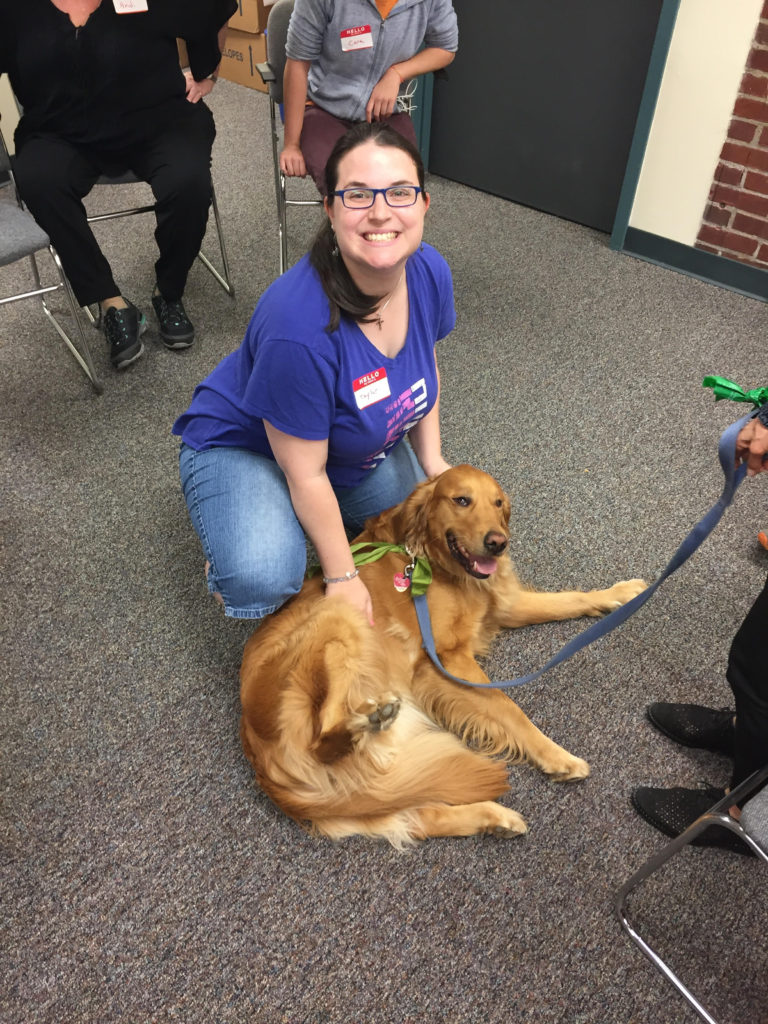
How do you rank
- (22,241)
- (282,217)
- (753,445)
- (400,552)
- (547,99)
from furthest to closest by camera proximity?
(547,99)
(282,217)
(22,241)
(400,552)
(753,445)

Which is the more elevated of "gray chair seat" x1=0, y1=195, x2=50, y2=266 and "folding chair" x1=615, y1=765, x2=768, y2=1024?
"gray chair seat" x1=0, y1=195, x2=50, y2=266

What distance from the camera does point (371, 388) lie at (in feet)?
5.22

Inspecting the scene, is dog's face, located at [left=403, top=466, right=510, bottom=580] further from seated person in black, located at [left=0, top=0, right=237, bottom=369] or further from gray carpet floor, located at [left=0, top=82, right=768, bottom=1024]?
seated person in black, located at [left=0, top=0, right=237, bottom=369]

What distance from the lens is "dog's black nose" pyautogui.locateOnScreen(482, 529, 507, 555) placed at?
1.58m

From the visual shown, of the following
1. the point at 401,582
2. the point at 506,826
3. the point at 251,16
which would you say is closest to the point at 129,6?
the point at 401,582

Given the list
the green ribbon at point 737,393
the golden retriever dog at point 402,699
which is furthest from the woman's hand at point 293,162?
the green ribbon at point 737,393

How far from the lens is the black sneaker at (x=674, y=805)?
4.95 ft

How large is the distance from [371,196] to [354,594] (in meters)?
0.79

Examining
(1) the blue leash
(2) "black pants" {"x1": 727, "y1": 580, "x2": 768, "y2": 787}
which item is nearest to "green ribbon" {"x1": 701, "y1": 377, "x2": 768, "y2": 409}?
(1) the blue leash

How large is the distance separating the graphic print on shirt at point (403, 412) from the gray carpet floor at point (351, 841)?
0.57m

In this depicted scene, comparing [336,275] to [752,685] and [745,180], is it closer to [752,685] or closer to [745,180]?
[752,685]

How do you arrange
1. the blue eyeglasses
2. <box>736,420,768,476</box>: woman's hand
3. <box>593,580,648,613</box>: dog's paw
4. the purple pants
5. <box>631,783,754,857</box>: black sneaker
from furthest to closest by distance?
the purple pants < <box>593,580,648,613</box>: dog's paw < <box>631,783,754,857</box>: black sneaker < the blue eyeglasses < <box>736,420,768,476</box>: woman's hand

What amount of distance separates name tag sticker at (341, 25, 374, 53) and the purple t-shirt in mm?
1390

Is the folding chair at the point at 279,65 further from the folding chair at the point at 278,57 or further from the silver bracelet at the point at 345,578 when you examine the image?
the silver bracelet at the point at 345,578
